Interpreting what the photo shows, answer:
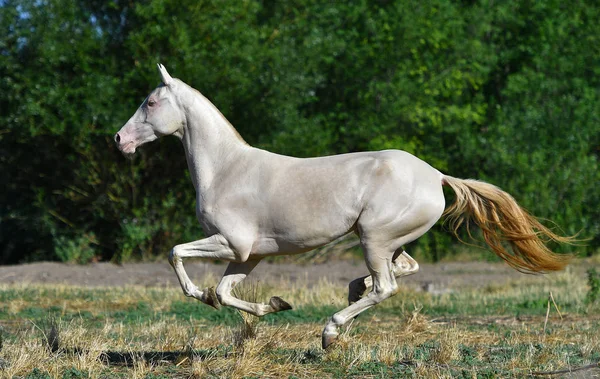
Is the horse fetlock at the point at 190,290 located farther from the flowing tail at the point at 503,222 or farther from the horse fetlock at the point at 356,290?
the flowing tail at the point at 503,222

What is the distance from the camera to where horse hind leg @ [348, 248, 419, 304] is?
724cm

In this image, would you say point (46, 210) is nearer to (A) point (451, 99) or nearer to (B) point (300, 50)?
(B) point (300, 50)

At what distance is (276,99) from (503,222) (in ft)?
40.3

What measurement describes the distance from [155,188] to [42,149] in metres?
2.60

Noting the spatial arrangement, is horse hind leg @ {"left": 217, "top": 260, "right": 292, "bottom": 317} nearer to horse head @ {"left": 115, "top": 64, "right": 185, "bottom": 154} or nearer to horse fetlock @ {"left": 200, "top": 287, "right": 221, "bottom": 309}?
horse fetlock @ {"left": 200, "top": 287, "right": 221, "bottom": 309}

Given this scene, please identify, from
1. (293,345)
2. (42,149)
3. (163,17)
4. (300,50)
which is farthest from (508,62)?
(293,345)

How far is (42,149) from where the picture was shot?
755 inches

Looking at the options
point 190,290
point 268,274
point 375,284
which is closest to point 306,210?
point 375,284

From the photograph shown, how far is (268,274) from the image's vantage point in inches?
649

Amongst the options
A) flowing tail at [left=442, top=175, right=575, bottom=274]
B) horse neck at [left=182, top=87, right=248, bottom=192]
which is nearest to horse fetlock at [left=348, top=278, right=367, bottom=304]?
flowing tail at [left=442, top=175, right=575, bottom=274]

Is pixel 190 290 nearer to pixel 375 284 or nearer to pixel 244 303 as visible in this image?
pixel 244 303

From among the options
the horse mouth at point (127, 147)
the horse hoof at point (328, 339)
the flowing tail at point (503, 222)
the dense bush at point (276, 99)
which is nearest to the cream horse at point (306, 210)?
the horse hoof at point (328, 339)

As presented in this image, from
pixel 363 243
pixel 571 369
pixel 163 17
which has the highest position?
pixel 163 17

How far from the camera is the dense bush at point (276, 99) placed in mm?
18156
